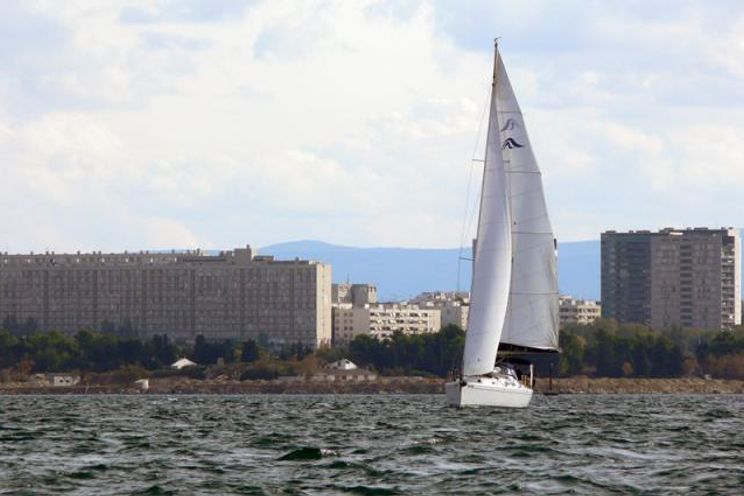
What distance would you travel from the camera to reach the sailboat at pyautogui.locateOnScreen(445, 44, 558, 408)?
97875 millimetres

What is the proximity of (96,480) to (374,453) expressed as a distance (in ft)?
39.4

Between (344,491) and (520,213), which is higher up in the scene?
(520,213)

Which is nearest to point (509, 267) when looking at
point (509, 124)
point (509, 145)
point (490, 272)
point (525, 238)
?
point (490, 272)

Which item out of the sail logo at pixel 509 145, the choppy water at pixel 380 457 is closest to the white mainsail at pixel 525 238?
the sail logo at pixel 509 145

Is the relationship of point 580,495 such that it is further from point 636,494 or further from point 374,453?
point 374,453

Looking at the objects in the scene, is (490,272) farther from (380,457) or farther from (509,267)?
(380,457)

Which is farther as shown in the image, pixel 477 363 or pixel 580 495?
pixel 477 363

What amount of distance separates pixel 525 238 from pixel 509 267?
2.02 metres

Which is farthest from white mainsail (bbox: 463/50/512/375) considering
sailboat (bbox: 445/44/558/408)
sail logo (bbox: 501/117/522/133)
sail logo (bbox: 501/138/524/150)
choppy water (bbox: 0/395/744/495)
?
choppy water (bbox: 0/395/744/495)

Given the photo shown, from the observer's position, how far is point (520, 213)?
10056cm

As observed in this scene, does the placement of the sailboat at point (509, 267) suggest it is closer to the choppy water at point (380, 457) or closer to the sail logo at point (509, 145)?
the sail logo at point (509, 145)

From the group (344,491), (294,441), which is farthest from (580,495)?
(294,441)

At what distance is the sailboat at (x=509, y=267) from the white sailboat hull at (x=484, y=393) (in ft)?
0.27

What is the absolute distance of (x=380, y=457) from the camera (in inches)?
2315
